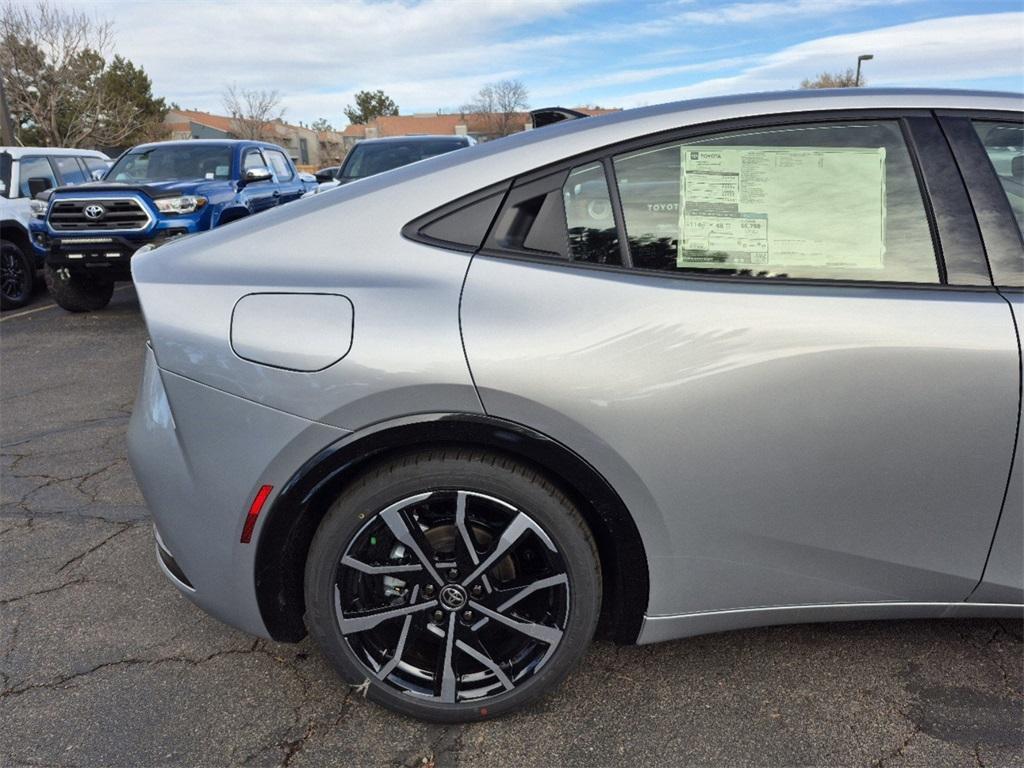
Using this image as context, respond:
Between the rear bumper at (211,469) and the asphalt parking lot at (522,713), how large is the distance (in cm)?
32

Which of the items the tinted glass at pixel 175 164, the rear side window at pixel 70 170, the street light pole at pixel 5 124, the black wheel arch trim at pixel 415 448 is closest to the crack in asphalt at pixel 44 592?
the black wheel arch trim at pixel 415 448

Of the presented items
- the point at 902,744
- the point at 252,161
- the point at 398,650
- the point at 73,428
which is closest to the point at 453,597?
the point at 398,650

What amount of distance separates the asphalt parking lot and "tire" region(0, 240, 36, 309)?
7.33 meters

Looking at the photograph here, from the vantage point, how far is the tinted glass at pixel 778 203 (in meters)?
1.83

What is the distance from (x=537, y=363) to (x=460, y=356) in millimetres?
182

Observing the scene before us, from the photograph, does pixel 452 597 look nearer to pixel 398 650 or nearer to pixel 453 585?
pixel 453 585

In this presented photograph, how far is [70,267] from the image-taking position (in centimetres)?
771

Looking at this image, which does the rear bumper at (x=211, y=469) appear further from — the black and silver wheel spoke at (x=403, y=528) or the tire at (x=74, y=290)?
the tire at (x=74, y=290)

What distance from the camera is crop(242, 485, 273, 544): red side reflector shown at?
183 cm

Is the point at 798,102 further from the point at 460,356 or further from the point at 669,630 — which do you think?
the point at 669,630

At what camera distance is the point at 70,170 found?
405 inches

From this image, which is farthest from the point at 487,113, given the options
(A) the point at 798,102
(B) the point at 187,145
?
(A) the point at 798,102

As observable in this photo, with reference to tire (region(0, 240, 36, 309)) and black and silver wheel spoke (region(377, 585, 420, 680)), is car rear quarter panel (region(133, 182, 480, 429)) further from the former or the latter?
tire (region(0, 240, 36, 309))

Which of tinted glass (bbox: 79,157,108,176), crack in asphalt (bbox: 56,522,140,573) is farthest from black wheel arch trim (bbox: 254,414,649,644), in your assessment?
tinted glass (bbox: 79,157,108,176)
